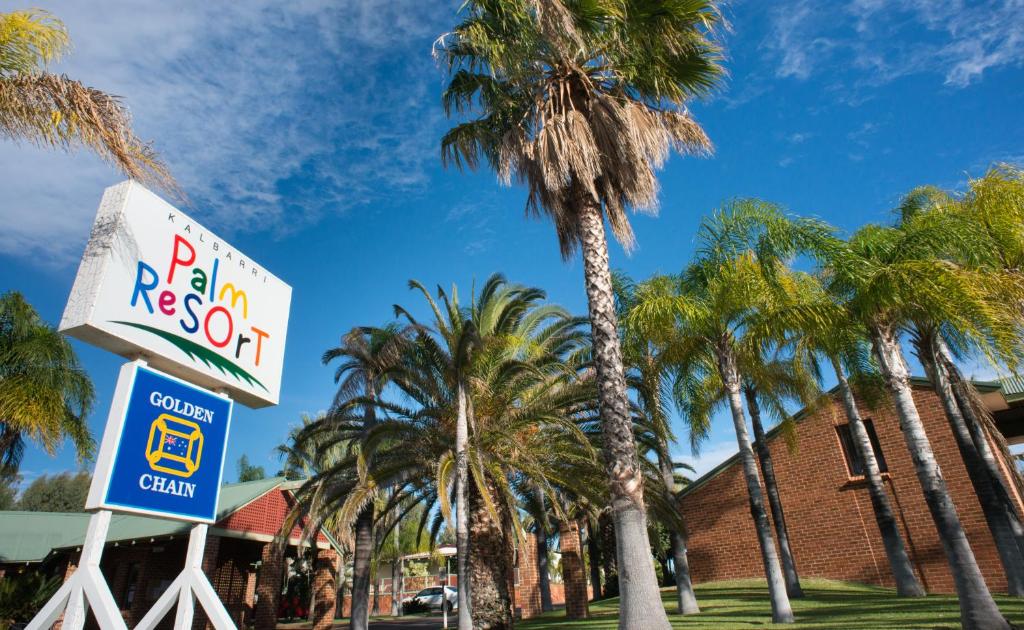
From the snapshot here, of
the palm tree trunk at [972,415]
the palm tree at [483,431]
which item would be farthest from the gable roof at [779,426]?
the palm tree at [483,431]

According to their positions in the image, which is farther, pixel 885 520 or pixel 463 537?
pixel 885 520

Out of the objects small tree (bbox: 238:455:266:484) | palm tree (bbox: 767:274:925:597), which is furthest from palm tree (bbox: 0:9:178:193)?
small tree (bbox: 238:455:266:484)

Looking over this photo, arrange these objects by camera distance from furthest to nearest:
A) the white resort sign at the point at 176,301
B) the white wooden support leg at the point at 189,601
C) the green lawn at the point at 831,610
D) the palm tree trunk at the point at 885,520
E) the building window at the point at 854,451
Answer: the building window at the point at 854,451 → the palm tree trunk at the point at 885,520 → the green lawn at the point at 831,610 → the white resort sign at the point at 176,301 → the white wooden support leg at the point at 189,601

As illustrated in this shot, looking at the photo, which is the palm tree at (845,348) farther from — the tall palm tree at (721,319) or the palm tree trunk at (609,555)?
the palm tree trunk at (609,555)

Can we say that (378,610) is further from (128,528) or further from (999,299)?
(999,299)

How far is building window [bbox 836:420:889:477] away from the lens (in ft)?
69.4

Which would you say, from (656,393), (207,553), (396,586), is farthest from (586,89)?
(396,586)

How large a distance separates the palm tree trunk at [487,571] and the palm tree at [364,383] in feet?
12.1

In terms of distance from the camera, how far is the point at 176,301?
5.98 metres

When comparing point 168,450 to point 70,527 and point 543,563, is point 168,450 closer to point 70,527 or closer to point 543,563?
point 543,563

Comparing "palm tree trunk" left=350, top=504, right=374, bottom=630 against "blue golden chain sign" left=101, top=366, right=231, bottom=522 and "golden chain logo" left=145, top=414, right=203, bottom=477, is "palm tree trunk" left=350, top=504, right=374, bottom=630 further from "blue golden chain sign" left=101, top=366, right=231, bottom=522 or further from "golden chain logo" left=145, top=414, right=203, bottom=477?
"golden chain logo" left=145, top=414, right=203, bottom=477

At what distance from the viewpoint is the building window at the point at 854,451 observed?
21.2 metres

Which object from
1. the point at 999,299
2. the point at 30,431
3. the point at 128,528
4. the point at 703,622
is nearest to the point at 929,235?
the point at 999,299

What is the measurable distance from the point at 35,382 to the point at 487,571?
13.8 metres
